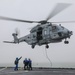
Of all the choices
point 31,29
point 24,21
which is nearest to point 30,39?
point 31,29

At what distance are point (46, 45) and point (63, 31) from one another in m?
2.75

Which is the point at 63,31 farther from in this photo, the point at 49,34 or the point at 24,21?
the point at 24,21

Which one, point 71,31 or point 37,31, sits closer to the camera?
point 71,31

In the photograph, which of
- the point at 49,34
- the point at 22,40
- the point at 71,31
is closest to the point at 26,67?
the point at 22,40

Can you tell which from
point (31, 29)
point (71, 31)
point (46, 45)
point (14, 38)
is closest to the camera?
point (71, 31)

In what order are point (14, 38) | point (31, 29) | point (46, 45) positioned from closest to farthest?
point (46, 45)
point (31, 29)
point (14, 38)

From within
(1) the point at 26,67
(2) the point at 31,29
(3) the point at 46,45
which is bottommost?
(1) the point at 26,67

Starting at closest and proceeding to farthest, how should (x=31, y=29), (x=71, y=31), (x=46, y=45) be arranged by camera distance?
1. (x=71, y=31)
2. (x=46, y=45)
3. (x=31, y=29)

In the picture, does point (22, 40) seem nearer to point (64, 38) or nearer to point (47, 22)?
point (47, 22)

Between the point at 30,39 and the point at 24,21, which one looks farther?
the point at 30,39

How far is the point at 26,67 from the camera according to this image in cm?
3503

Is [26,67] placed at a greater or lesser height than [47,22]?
lesser

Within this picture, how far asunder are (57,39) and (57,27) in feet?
4.42

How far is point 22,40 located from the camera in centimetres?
3541
